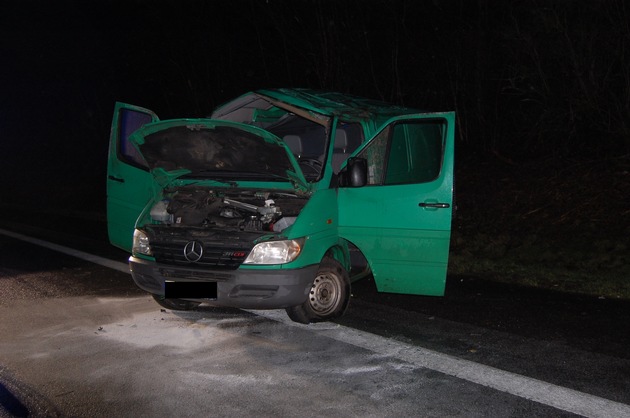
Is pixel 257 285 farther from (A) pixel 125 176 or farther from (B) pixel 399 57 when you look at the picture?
(B) pixel 399 57

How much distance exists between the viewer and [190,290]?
5645 millimetres

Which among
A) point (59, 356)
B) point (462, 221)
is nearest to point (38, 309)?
point (59, 356)

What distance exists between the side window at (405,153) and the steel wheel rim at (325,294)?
1.06m

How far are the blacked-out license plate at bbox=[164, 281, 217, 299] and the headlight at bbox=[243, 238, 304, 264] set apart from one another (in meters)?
0.41

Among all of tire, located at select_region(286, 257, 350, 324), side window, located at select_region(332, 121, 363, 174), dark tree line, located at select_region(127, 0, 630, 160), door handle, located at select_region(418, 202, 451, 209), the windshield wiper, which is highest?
dark tree line, located at select_region(127, 0, 630, 160)

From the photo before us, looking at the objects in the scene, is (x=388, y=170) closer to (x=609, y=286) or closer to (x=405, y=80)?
(x=609, y=286)

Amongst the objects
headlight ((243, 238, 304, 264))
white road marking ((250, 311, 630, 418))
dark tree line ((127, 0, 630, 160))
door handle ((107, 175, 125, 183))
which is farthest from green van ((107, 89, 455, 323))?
dark tree line ((127, 0, 630, 160))

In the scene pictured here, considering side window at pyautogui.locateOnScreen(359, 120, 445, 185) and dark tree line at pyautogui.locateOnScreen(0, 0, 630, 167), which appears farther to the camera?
dark tree line at pyautogui.locateOnScreen(0, 0, 630, 167)

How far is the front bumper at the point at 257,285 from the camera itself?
5453mm

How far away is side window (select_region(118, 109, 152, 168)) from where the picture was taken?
7.47 m

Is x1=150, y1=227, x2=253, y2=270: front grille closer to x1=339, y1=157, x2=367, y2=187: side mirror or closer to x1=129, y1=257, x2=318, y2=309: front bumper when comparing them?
x1=129, y1=257, x2=318, y2=309: front bumper

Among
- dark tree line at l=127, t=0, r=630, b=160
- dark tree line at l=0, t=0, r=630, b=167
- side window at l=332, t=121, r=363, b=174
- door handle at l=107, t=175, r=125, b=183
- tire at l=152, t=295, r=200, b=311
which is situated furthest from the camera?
dark tree line at l=0, t=0, r=630, b=167

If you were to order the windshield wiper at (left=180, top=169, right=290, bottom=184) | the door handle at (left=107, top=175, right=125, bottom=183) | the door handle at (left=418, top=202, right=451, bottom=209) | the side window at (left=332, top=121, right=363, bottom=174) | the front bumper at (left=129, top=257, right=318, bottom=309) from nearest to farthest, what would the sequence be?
the front bumper at (left=129, top=257, right=318, bottom=309)
the door handle at (left=418, top=202, right=451, bottom=209)
the windshield wiper at (left=180, top=169, right=290, bottom=184)
the side window at (left=332, top=121, right=363, bottom=174)
the door handle at (left=107, top=175, right=125, bottom=183)

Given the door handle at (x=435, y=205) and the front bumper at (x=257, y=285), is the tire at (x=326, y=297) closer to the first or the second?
the front bumper at (x=257, y=285)
